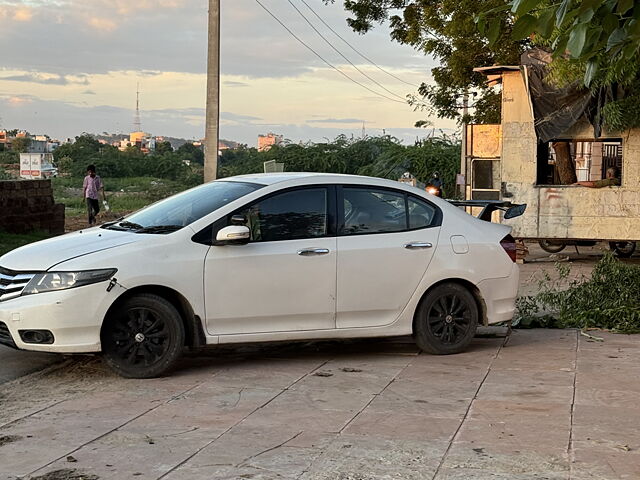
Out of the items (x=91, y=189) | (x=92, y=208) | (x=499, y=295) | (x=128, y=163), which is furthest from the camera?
(x=128, y=163)

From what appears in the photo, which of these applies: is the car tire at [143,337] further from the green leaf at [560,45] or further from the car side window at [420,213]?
the green leaf at [560,45]

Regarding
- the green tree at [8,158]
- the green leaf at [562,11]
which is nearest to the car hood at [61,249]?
the green leaf at [562,11]

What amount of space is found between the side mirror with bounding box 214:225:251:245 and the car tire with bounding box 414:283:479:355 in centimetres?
184

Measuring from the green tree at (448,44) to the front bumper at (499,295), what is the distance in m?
14.9

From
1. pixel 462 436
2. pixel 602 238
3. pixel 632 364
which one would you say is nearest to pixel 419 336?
pixel 632 364

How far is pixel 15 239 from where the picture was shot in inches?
739

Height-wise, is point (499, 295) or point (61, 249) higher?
point (61, 249)

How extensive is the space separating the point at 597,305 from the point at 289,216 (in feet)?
14.0

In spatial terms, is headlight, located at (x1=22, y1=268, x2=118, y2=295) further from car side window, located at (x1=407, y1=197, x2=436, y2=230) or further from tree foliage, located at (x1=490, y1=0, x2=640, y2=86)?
tree foliage, located at (x1=490, y1=0, x2=640, y2=86)

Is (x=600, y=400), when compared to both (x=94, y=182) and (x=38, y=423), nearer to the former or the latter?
(x=38, y=423)

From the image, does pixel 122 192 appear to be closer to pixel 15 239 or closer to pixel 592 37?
pixel 15 239

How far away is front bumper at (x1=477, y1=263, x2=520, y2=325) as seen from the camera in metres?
8.89

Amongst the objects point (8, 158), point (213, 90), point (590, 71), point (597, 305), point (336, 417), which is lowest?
point (336, 417)

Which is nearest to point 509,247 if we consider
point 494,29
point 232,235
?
point 232,235
